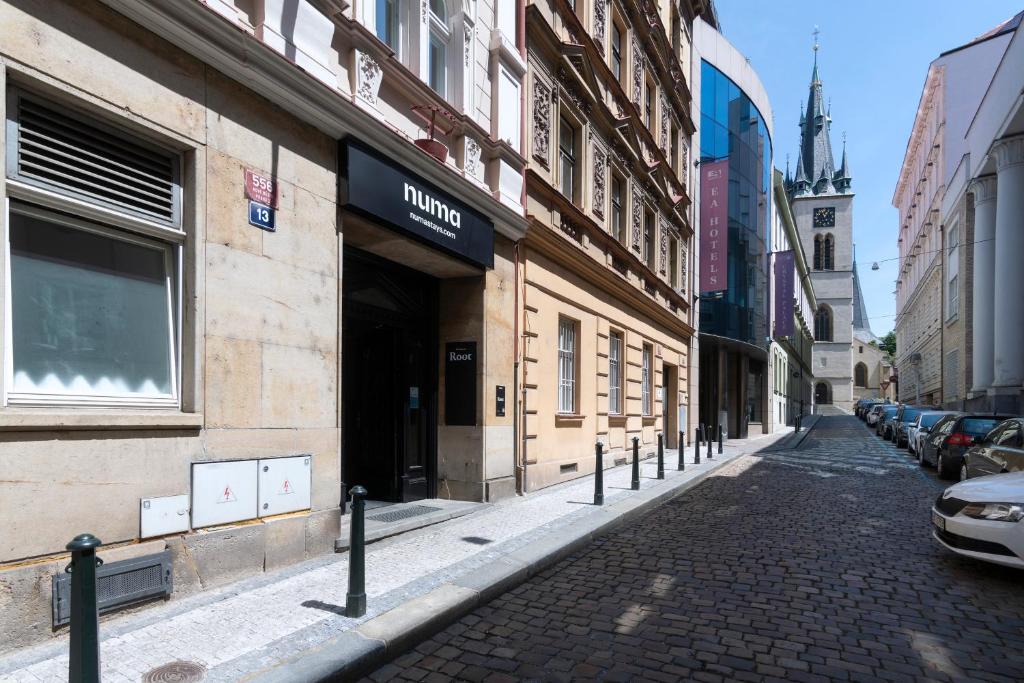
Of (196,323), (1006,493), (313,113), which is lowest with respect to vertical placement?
(1006,493)

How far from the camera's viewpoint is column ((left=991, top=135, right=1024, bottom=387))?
968 inches

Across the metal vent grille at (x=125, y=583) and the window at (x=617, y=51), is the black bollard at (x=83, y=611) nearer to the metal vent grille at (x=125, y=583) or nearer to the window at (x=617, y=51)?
the metal vent grille at (x=125, y=583)

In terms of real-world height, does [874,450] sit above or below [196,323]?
below

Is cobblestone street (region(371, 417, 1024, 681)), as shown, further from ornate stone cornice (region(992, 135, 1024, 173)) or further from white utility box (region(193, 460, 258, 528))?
ornate stone cornice (region(992, 135, 1024, 173))

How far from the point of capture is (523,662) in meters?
4.03

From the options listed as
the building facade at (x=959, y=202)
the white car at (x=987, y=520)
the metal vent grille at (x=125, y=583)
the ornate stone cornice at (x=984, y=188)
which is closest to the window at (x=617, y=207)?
the white car at (x=987, y=520)

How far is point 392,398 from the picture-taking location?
899 cm

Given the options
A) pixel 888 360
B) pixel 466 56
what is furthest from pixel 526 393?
pixel 888 360

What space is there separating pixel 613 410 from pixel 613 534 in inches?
286

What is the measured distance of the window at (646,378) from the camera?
675 inches

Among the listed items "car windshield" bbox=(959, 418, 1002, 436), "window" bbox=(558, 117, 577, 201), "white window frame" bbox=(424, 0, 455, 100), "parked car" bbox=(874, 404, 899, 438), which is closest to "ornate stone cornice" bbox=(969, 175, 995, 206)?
"parked car" bbox=(874, 404, 899, 438)

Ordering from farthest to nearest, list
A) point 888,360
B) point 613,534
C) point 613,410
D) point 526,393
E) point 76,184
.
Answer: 1. point 888,360
2. point 613,410
3. point 526,393
4. point 613,534
5. point 76,184

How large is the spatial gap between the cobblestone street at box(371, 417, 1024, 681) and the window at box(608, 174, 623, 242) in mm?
8337

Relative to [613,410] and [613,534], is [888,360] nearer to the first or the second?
[613,410]
